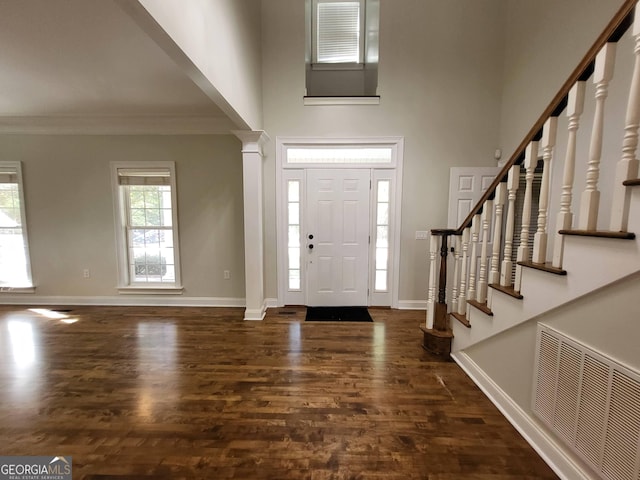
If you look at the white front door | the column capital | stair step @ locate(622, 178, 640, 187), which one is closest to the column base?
the white front door

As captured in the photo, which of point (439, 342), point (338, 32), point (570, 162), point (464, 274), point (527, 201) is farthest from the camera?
point (338, 32)

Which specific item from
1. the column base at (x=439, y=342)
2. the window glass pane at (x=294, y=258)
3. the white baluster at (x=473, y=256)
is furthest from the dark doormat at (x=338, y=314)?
the white baluster at (x=473, y=256)

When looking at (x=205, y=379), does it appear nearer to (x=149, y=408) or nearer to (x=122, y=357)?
(x=149, y=408)

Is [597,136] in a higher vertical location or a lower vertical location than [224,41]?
lower

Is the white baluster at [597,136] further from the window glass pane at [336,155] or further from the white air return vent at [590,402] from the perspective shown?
the window glass pane at [336,155]

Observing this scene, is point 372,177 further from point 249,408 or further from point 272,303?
point 249,408

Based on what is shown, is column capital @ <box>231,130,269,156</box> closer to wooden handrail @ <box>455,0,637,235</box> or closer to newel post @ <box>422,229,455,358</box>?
newel post @ <box>422,229,455,358</box>

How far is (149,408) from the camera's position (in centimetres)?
171

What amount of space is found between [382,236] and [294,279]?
53.7 inches

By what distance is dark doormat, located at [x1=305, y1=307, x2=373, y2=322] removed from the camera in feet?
10.3

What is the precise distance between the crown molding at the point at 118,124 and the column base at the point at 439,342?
126 inches

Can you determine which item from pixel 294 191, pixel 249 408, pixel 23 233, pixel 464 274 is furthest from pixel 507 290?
pixel 23 233

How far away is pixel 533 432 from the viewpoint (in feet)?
4.79

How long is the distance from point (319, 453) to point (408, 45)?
4209 millimetres
